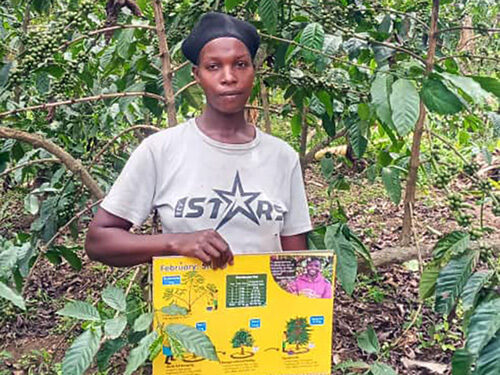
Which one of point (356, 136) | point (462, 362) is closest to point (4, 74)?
point (356, 136)

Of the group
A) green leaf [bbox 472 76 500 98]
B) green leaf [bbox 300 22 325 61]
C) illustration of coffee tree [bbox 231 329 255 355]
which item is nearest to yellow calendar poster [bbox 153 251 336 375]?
illustration of coffee tree [bbox 231 329 255 355]

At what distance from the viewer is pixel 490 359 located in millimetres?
1038

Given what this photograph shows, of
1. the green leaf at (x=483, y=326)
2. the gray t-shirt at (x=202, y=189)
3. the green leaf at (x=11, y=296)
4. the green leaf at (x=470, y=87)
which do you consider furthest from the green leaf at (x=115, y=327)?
the green leaf at (x=470, y=87)

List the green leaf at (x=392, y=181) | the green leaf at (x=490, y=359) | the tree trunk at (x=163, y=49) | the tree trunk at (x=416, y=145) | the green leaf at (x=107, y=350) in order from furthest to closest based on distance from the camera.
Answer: the green leaf at (x=392, y=181), the tree trunk at (x=416, y=145), the tree trunk at (x=163, y=49), the green leaf at (x=107, y=350), the green leaf at (x=490, y=359)

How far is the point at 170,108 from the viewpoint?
6.06 ft

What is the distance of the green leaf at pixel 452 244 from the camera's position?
52.2 inches

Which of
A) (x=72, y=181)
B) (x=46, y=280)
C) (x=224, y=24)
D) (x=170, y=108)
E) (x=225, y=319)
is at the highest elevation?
(x=224, y=24)

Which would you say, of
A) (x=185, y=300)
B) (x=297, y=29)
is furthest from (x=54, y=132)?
→ (x=185, y=300)

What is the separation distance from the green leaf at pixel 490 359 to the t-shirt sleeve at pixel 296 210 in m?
0.59

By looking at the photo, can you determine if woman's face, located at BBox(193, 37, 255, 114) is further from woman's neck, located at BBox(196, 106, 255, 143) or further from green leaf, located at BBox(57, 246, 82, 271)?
green leaf, located at BBox(57, 246, 82, 271)

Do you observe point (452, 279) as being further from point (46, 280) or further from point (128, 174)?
point (46, 280)

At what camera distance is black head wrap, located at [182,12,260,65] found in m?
1.42

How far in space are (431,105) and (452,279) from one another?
38 cm

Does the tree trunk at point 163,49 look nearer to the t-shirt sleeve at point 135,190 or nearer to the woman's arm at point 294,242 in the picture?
the t-shirt sleeve at point 135,190
